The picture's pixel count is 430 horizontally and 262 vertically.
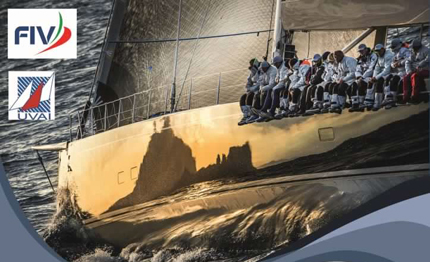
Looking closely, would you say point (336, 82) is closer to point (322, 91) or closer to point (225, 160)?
point (322, 91)

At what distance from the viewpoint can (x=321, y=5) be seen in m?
10.1

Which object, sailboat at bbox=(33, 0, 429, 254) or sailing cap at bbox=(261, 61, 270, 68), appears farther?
sailing cap at bbox=(261, 61, 270, 68)

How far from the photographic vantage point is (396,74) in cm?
962

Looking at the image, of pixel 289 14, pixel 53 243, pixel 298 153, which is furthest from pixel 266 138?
pixel 53 243

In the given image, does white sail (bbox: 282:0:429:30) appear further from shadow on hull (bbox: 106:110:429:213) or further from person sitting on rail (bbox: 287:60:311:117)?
shadow on hull (bbox: 106:110:429:213)

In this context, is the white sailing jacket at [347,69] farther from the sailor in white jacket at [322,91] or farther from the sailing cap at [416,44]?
the sailing cap at [416,44]

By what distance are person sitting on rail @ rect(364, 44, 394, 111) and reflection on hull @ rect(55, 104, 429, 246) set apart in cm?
8

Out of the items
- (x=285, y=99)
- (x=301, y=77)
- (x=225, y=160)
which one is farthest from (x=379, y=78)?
(x=225, y=160)

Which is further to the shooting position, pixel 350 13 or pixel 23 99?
pixel 23 99

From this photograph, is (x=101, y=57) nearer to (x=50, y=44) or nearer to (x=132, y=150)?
(x=50, y=44)

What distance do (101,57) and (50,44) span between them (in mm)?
597

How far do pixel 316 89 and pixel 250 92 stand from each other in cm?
59

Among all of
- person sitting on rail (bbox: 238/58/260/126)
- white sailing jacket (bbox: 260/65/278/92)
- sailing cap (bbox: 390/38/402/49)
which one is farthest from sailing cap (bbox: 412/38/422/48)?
person sitting on rail (bbox: 238/58/260/126)

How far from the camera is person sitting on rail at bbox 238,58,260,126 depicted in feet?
33.6
